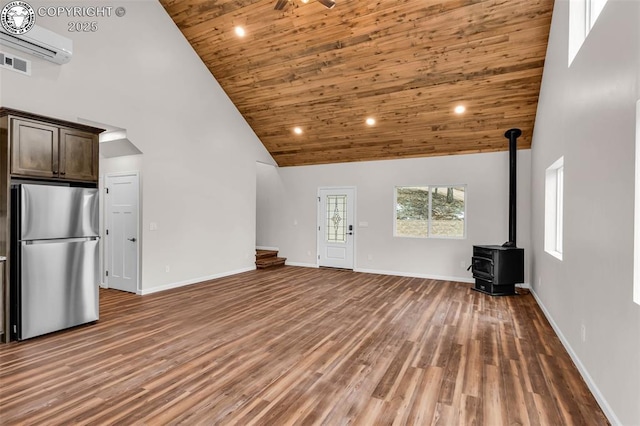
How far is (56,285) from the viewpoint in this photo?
3.69 meters

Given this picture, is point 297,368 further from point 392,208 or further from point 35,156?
point 392,208

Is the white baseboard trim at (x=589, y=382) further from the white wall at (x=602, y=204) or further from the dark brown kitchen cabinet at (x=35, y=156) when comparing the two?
the dark brown kitchen cabinet at (x=35, y=156)

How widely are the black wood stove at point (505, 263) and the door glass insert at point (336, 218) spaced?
3.11 meters

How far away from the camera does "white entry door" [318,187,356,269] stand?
798cm

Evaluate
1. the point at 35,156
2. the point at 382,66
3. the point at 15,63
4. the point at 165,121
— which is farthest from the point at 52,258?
the point at 382,66

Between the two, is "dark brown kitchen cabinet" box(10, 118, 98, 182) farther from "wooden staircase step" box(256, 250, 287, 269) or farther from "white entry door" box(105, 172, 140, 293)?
"wooden staircase step" box(256, 250, 287, 269)

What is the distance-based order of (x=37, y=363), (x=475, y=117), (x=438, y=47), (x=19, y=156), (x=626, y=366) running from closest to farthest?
(x=626, y=366)
(x=37, y=363)
(x=19, y=156)
(x=438, y=47)
(x=475, y=117)

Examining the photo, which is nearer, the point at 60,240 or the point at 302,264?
the point at 60,240

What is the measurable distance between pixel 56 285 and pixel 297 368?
113 inches

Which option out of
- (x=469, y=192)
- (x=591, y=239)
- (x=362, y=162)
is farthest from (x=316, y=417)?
(x=362, y=162)

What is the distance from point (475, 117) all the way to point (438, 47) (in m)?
1.61

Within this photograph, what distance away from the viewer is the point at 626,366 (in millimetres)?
1938

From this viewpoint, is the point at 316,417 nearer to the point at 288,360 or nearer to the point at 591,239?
the point at 288,360

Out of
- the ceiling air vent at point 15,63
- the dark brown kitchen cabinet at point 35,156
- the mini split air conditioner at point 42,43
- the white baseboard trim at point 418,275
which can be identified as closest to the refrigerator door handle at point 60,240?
the dark brown kitchen cabinet at point 35,156
